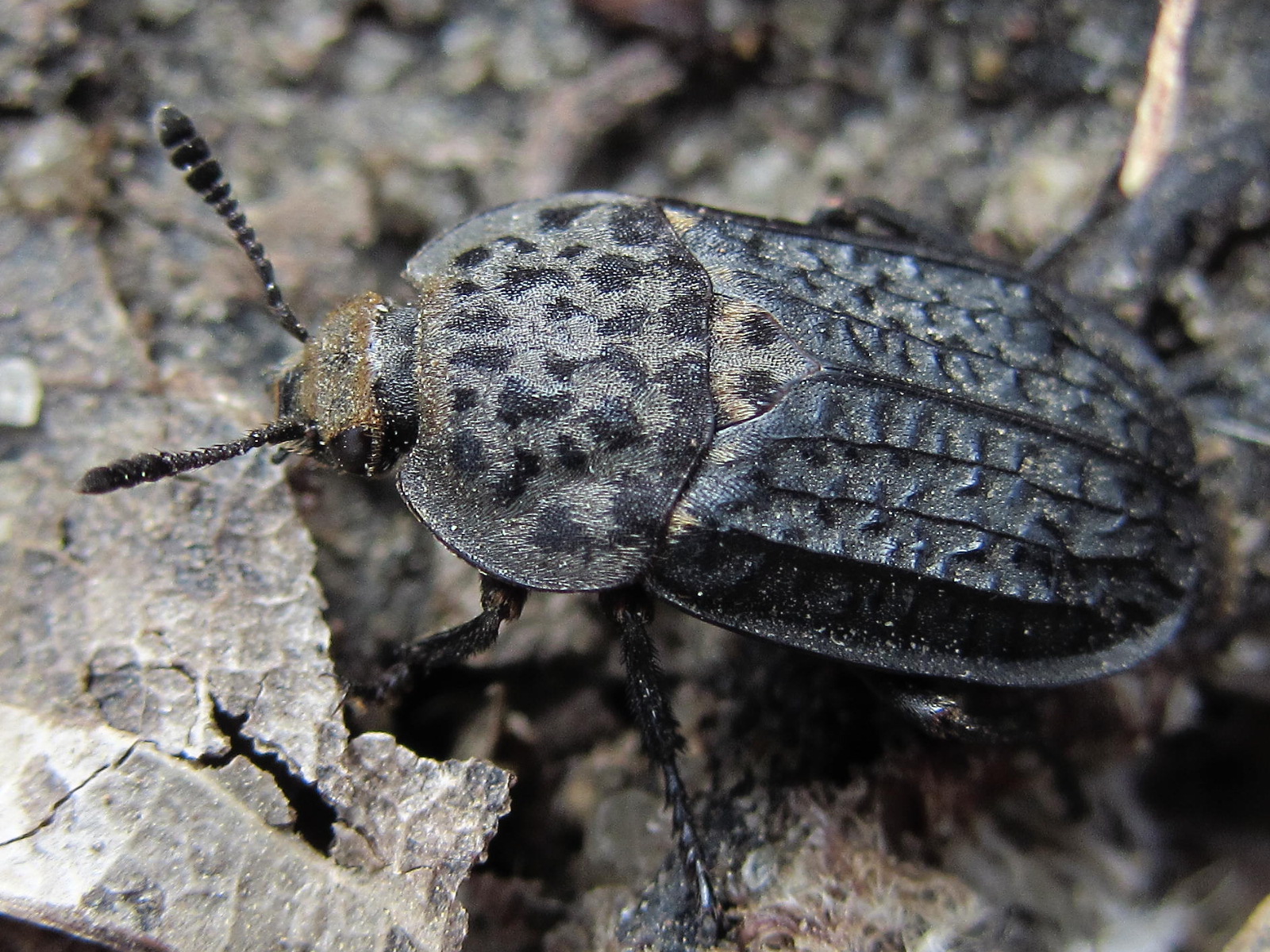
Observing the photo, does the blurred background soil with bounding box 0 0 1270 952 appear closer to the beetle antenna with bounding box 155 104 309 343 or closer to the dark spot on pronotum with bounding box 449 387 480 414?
the beetle antenna with bounding box 155 104 309 343

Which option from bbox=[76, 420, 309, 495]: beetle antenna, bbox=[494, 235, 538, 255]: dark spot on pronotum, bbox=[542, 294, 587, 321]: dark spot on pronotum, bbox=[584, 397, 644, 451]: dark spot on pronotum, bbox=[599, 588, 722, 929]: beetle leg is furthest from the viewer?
bbox=[494, 235, 538, 255]: dark spot on pronotum

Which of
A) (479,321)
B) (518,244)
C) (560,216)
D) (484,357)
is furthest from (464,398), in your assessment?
(560,216)

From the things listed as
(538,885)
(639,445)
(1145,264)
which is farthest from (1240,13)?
(538,885)

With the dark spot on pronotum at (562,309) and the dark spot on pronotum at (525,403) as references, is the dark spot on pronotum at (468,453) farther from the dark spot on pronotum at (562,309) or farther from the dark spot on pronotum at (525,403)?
the dark spot on pronotum at (562,309)

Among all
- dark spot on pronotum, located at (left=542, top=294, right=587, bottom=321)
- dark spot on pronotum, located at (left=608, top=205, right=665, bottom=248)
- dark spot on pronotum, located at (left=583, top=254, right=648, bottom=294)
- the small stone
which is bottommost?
the small stone

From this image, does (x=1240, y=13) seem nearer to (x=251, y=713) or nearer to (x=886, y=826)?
(x=886, y=826)

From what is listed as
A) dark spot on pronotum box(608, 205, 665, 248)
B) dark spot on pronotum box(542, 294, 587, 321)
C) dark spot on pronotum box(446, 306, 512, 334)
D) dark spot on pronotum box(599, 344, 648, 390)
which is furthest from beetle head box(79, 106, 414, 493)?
dark spot on pronotum box(608, 205, 665, 248)

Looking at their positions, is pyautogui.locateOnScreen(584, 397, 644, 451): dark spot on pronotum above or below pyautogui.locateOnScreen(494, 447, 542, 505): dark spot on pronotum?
above
